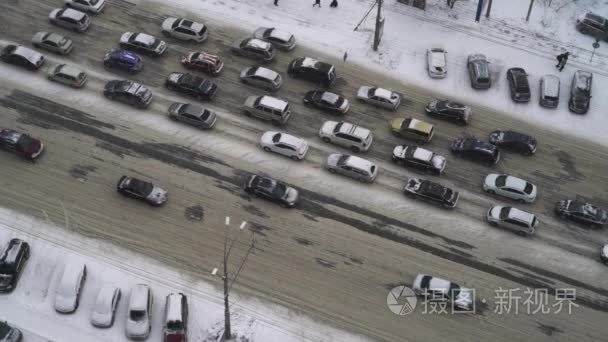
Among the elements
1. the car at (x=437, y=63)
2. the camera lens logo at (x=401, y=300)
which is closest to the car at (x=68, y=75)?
the car at (x=437, y=63)

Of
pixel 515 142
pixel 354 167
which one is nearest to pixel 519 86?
pixel 515 142

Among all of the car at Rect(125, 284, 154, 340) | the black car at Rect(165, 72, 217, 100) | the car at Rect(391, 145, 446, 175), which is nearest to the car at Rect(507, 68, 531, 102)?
the car at Rect(391, 145, 446, 175)

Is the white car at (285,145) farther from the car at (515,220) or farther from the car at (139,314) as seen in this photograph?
the car at (515,220)

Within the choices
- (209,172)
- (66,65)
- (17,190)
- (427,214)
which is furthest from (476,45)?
(17,190)

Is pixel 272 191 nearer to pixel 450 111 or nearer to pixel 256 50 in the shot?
pixel 256 50

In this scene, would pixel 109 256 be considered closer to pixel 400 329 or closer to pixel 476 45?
pixel 400 329

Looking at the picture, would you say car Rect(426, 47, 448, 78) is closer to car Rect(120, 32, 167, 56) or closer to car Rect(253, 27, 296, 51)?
car Rect(253, 27, 296, 51)
